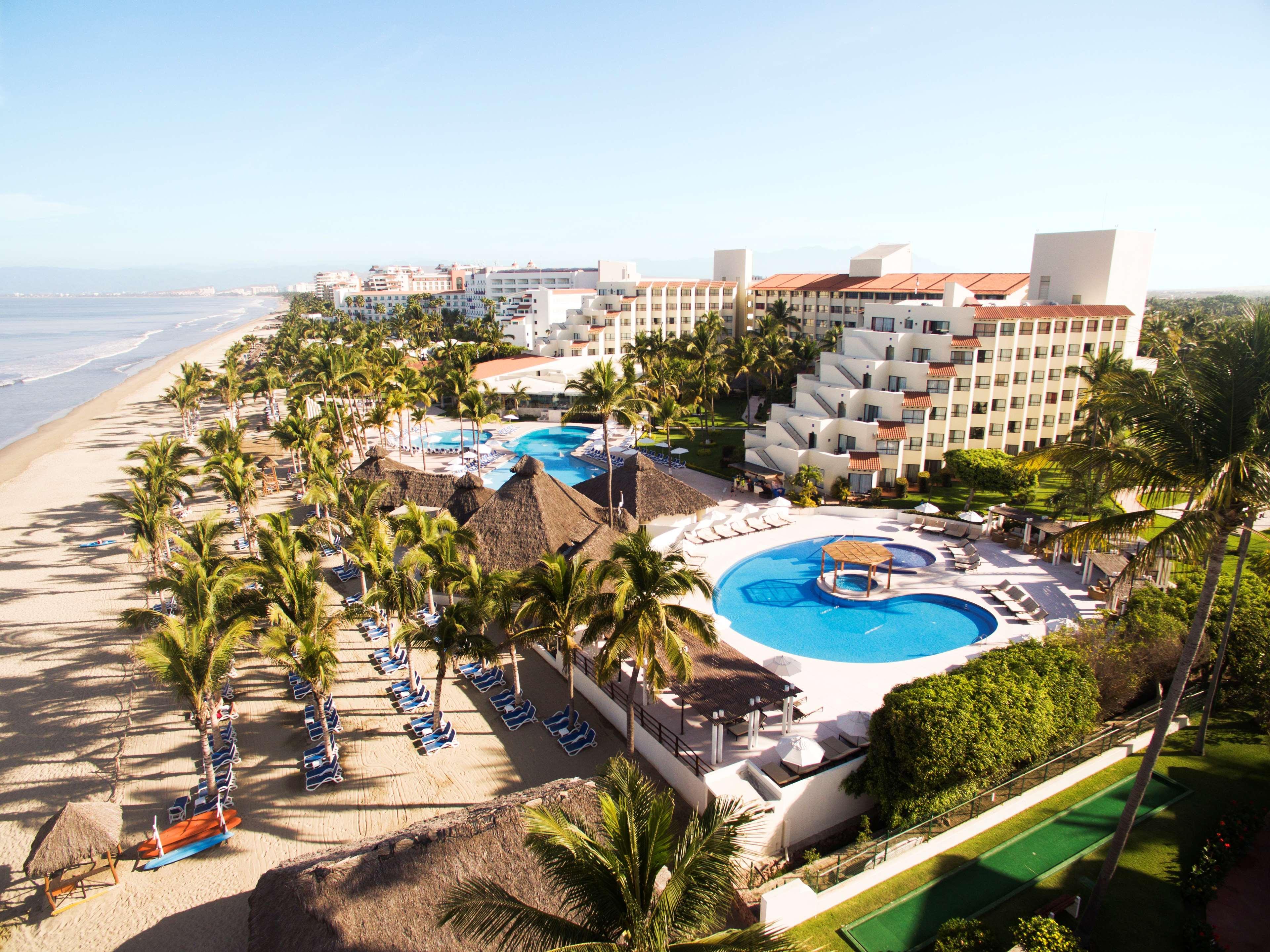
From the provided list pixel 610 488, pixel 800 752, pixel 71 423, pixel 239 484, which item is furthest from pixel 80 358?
pixel 800 752

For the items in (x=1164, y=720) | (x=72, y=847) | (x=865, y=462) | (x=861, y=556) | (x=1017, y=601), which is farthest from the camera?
(x=865, y=462)

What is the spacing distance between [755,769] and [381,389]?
132 feet

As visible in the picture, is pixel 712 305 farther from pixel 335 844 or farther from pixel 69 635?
pixel 335 844

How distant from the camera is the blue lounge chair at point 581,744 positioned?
58.4 ft

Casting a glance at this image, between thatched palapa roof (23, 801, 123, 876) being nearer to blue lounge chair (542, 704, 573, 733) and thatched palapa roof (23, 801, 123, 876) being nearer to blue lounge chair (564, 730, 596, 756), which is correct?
blue lounge chair (542, 704, 573, 733)

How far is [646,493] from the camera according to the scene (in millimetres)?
32250

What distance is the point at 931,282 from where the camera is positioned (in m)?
63.3

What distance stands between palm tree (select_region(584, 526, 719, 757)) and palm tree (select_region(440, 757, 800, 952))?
20.3ft

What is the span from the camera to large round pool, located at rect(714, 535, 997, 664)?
23297 millimetres

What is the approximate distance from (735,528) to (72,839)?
1005 inches

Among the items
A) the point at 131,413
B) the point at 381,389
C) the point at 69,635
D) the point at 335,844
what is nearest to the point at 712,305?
the point at 381,389

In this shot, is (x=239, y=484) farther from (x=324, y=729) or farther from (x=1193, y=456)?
(x=1193, y=456)

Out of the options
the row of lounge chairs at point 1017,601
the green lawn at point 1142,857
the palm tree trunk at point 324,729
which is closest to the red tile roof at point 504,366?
the row of lounge chairs at point 1017,601

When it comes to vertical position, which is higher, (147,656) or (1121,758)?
(147,656)
